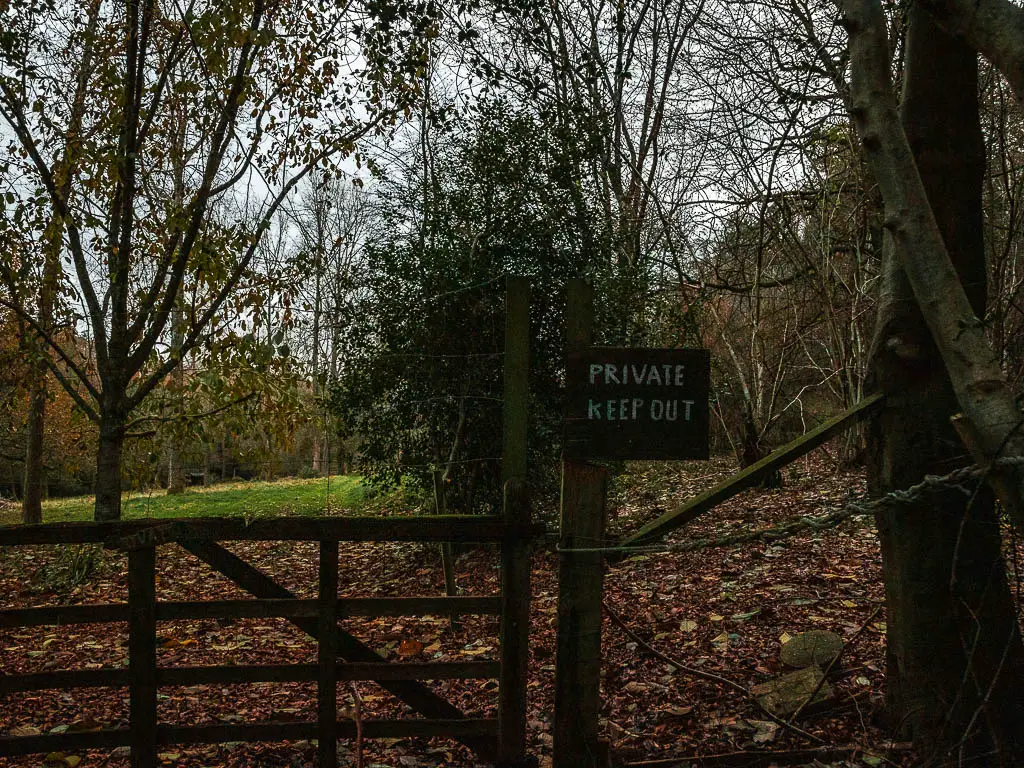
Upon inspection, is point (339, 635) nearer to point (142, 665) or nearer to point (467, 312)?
point (142, 665)

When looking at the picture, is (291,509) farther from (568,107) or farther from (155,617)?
(155,617)

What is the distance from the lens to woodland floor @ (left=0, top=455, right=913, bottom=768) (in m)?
4.53

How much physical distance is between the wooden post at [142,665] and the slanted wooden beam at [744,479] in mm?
2409

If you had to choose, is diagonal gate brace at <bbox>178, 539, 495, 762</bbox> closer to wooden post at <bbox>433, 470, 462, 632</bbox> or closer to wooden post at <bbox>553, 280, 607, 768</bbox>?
wooden post at <bbox>553, 280, 607, 768</bbox>

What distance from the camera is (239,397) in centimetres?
679

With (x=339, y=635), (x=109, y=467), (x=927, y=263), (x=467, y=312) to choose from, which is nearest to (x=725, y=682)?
(x=339, y=635)

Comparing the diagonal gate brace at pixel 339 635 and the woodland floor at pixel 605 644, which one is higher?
the diagonal gate brace at pixel 339 635

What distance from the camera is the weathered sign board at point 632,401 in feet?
11.9

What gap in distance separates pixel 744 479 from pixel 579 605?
1.02m

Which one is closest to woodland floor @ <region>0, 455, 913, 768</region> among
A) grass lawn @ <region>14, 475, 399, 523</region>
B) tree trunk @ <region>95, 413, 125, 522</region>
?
tree trunk @ <region>95, 413, 125, 522</region>

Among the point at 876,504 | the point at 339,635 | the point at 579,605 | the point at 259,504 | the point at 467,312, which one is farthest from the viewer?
the point at 259,504

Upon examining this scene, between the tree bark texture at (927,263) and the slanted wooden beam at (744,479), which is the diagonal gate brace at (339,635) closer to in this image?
the slanted wooden beam at (744,479)

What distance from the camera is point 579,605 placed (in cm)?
381

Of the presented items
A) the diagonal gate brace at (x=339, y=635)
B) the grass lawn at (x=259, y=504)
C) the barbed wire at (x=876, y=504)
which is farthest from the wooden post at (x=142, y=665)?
the grass lawn at (x=259, y=504)
